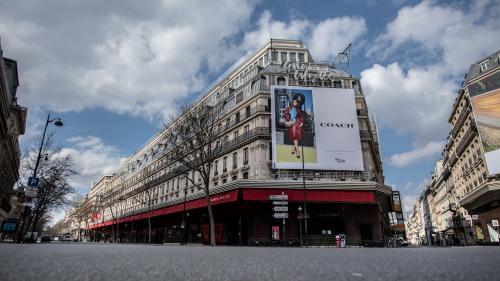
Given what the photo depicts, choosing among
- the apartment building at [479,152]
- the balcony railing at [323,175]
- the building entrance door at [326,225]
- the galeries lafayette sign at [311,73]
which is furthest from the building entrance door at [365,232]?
the galeries lafayette sign at [311,73]

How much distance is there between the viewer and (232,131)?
40.3m

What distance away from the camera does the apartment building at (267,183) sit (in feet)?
97.4

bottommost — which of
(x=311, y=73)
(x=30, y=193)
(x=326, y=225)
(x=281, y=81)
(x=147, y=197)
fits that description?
(x=326, y=225)

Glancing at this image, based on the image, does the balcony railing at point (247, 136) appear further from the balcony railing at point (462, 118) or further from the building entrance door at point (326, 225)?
the balcony railing at point (462, 118)

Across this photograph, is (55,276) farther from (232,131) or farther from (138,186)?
(138,186)

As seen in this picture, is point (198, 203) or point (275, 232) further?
point (198, 203)

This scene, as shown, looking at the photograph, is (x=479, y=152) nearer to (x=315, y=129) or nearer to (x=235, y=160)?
(x=315, y=129)

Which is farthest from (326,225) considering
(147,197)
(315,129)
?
(147,197)

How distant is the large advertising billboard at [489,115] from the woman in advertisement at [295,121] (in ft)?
68.7

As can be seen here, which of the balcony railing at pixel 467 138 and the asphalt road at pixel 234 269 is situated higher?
the balcony railing at pixel 467 138

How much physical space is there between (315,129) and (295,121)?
7.30ft

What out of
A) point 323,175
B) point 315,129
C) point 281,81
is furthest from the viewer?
point 281,81

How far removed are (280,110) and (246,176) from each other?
25.9ft

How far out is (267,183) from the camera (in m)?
29.6
